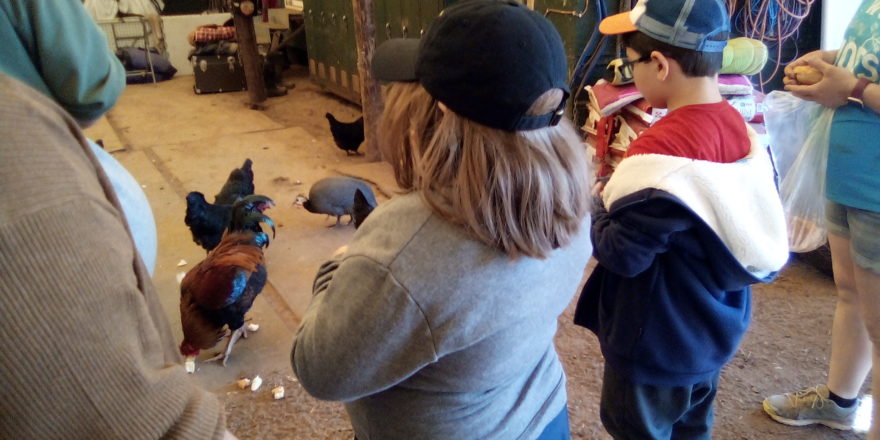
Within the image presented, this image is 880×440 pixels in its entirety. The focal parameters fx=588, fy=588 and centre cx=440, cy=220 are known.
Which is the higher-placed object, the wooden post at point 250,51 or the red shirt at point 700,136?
the red shirt at point 700,136

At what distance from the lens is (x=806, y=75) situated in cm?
188

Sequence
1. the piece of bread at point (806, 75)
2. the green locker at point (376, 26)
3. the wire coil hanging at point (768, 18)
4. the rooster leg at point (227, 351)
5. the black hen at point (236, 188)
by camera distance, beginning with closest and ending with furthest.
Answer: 1. the piece of bread at point (806, 75)
2. the rooster leg at point (227, 351)
3. the wire coil hanging at point (768, 18)
4. the green locker at point (376, 26)
5. the black hen at point (236, 188)

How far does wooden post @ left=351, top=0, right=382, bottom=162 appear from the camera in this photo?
505 cm

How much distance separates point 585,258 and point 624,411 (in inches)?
25.1

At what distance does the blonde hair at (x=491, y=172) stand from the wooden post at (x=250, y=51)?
657 centimetres

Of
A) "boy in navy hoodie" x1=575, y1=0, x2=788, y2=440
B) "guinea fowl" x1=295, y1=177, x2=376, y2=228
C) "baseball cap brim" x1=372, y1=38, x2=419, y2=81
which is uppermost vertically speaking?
"baseball cap brim" x1=372, y1=38, x2=419, y2=81

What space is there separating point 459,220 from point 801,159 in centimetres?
185

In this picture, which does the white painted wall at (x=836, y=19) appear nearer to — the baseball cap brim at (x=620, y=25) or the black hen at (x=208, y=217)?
the baseball cap brim at (x=620, y=25)

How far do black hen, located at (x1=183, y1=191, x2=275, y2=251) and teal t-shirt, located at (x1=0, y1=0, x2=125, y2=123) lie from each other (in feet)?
7.25

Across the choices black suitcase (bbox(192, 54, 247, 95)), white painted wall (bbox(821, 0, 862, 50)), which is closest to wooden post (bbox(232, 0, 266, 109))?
black suitcase (bbox(192, 54, 247, 95))

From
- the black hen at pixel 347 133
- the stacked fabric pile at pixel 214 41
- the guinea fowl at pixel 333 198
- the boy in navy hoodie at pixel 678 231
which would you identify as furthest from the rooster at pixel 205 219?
the stacked fabric pile at pixel 214 41

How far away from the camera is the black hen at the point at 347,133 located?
5344 millimetres

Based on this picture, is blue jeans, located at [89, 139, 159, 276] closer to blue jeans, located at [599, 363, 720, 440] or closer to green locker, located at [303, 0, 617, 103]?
blue jeans, located at [599, 363, 720, 440]

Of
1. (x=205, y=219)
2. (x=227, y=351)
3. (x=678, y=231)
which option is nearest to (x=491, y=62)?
(x=678, y=231)
